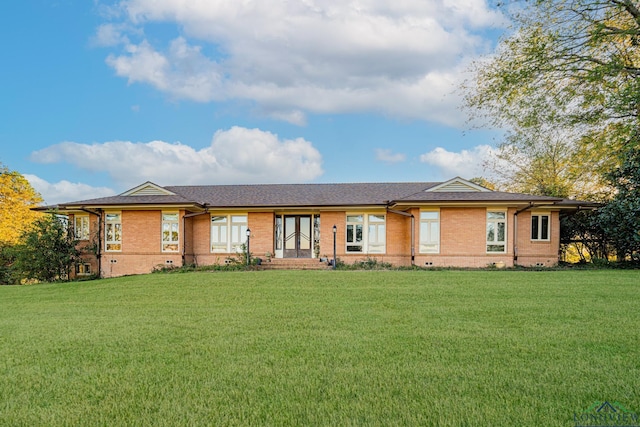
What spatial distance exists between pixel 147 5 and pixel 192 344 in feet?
40.0

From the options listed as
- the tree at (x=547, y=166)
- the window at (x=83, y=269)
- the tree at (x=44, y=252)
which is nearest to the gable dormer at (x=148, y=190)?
the tree at (x=44, y=252)

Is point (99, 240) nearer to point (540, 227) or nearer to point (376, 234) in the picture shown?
point (376, 234)

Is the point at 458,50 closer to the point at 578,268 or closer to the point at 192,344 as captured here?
the point at 578,268

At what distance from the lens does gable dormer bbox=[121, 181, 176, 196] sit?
20734 millimetres

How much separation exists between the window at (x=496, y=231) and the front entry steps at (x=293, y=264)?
7487mm

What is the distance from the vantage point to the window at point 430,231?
1903 cm

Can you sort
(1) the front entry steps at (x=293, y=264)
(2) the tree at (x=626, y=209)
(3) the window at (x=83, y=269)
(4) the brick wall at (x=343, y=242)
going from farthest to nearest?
(3) the window at (x=83, y=269) < (1) the front entry steps at (x=293, y=264) < (4) the brick wall at (x=343, y=242) < (2) the tree at (x=626, y=209)

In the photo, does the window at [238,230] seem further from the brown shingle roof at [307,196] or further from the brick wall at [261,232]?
the brown shingle roof at [307,196]

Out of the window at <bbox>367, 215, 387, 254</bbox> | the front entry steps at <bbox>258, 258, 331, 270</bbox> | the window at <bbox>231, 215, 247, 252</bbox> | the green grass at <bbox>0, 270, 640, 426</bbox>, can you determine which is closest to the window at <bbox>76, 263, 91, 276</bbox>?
the window at <bbox>231, 215, 247, 252</bbox>

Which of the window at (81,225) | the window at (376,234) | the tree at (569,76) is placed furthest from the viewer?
the window at (81,225)

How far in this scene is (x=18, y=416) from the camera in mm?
3467

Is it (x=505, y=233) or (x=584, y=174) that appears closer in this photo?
(x=505, y=233)

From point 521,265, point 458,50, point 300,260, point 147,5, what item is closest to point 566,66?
point 458,50

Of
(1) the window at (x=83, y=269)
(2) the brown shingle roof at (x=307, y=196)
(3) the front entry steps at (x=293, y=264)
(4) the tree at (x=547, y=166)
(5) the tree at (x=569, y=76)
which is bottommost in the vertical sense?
(1) the window at (x=83, y=269)
